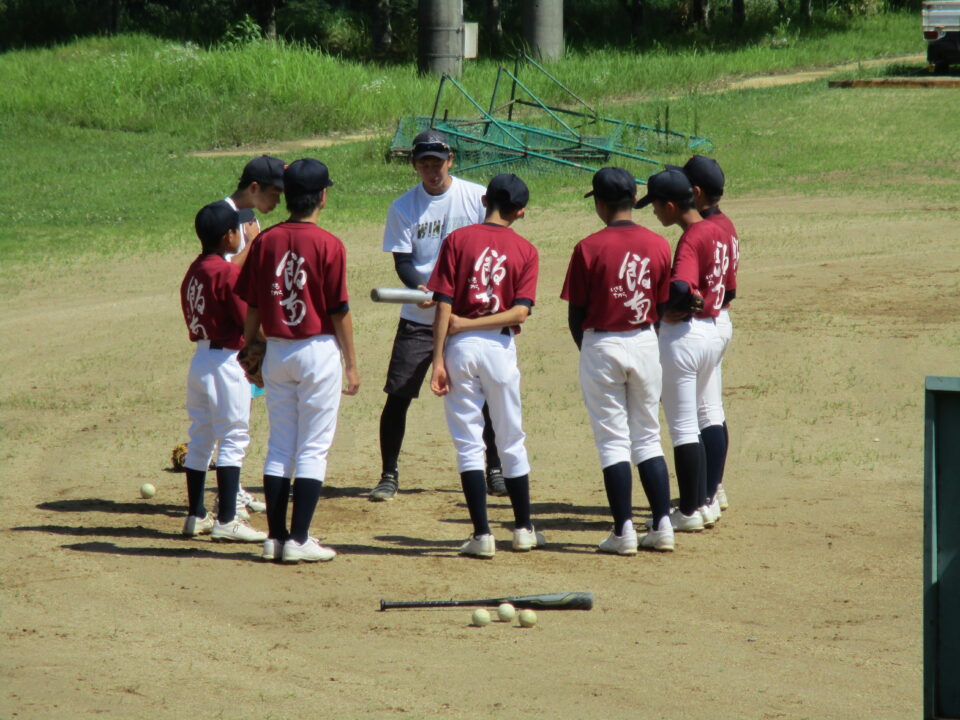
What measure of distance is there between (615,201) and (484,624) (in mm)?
2270

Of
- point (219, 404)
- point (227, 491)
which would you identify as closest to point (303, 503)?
point (227, 491)

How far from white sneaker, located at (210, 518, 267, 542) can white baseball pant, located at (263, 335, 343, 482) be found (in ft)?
2.08

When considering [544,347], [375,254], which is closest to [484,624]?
[544,347]

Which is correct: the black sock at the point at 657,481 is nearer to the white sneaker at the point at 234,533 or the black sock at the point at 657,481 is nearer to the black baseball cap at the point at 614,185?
the black baseball cap at the point at 614,185

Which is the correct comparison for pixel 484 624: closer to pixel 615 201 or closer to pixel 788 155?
pixel 615 201

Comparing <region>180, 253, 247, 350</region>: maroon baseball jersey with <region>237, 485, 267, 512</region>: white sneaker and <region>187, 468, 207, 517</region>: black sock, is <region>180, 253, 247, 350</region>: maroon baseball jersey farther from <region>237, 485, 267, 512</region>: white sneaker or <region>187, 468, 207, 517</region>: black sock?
<region>237, 485, 267, 512</region>: white sneaker

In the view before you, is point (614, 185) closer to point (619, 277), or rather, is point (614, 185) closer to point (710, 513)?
point (619, 277)

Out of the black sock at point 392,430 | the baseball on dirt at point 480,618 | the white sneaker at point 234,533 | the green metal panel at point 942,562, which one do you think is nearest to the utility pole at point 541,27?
the black sock at point 392,430

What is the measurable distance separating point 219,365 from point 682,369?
2.51 meters

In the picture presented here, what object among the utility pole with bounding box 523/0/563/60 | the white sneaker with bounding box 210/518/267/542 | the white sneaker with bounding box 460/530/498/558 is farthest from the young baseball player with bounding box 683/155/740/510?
the utility pole with bounding box 523/0/563/60

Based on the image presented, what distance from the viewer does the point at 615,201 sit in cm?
655

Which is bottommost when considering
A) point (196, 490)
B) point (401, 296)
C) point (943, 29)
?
point (196, 490)

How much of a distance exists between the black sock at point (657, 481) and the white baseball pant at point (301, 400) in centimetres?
167

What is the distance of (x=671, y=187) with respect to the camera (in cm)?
681
